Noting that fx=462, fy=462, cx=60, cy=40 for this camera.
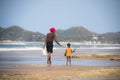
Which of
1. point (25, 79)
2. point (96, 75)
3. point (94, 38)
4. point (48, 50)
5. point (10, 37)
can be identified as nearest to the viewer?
point (25, 79)

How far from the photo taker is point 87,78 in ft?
45.0

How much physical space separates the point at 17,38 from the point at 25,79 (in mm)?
146789

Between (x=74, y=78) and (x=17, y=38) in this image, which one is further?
(x=17, y=38)

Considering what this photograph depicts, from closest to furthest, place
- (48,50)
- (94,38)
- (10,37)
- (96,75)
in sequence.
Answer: (96,75) < (48,50) < (10,37) < (94,38)

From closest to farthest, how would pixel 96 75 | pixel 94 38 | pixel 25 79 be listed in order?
pixel 25 79
pixel 96 75
pixel 94 38

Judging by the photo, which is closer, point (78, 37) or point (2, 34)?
point (2, 34)

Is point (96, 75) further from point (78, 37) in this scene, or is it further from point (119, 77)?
point (78, 37)

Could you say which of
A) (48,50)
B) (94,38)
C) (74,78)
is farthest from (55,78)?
(94,38)

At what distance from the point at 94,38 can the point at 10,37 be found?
32555 millimetres

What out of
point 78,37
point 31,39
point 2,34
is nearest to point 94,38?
point 78,37

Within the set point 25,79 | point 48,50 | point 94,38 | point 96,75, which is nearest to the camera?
point 25,79

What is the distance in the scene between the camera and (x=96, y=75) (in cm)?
1440

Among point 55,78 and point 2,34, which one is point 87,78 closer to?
point 55,78

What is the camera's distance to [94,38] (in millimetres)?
171000
